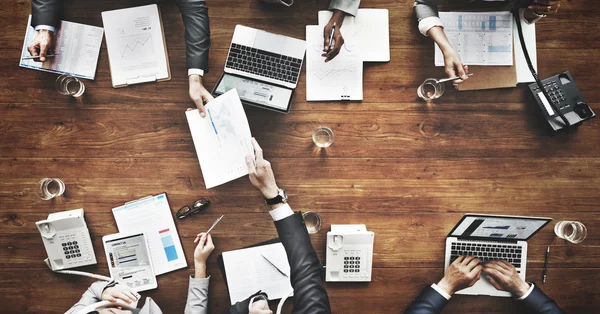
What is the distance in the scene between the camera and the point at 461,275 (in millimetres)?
2096

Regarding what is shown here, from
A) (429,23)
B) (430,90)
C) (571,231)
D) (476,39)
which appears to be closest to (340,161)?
(430,90)

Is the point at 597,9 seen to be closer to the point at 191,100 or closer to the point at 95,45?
the point at 191,100

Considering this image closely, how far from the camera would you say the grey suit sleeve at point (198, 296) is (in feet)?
6.79

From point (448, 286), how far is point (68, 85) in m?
2.16

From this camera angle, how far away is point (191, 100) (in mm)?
2191

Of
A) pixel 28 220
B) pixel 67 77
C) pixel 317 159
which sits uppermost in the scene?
pixel 67 77

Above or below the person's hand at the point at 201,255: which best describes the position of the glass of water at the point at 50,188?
above

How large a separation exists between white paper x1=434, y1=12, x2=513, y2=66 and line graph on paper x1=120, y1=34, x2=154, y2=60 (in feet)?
4.82

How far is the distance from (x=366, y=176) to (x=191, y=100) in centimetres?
97

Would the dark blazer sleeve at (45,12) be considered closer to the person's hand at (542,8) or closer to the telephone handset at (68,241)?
the telephone handset at (68,241)

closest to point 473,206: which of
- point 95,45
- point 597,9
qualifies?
point 597,9

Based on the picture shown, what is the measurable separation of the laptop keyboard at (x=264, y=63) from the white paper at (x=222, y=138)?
163 mm

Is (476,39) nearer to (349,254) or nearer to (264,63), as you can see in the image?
(264,63)

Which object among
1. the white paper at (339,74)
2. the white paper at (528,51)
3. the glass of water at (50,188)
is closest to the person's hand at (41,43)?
the glass of water at (50,188)
